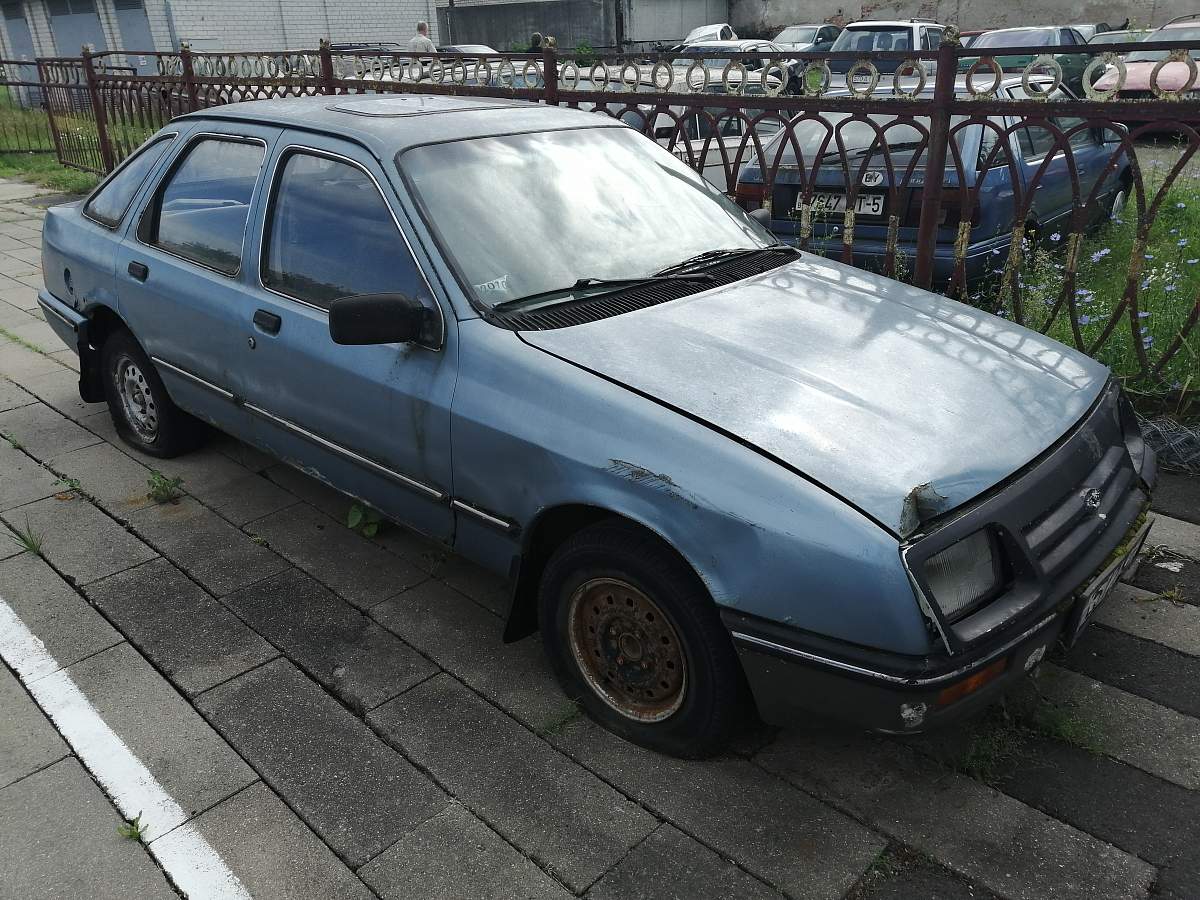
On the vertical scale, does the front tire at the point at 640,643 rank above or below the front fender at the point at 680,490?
below

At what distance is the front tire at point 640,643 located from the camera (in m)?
2.50

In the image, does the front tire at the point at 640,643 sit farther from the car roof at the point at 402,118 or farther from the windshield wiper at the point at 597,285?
the car roof at the point at 402,118

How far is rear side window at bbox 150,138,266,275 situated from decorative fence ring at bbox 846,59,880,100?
9.75 ft

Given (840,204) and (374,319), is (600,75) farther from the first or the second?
(374,319)

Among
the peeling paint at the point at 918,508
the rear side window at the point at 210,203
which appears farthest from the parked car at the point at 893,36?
the peeling paint at the point at 918,508

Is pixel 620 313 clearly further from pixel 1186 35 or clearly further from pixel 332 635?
pixel 1186 35

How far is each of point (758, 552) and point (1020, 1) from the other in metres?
33.5

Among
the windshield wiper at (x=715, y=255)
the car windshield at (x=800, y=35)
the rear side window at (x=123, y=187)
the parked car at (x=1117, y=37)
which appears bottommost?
the windshield wiper at (x=715, y=255)

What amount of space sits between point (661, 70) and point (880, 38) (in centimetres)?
1426

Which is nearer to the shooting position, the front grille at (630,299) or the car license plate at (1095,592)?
the car license plate at (1095,592)

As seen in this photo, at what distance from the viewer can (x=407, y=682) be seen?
10.4 ft

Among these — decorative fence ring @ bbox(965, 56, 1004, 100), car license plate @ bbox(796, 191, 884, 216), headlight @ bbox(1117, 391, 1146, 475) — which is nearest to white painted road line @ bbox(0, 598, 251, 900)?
headlight @ bbox(1117, 391, 1146, 475)

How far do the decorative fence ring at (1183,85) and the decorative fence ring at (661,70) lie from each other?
8.98 feet

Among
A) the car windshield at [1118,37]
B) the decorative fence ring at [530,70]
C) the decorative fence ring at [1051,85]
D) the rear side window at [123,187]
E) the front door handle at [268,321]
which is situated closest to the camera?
the front door handle at [268,321]
